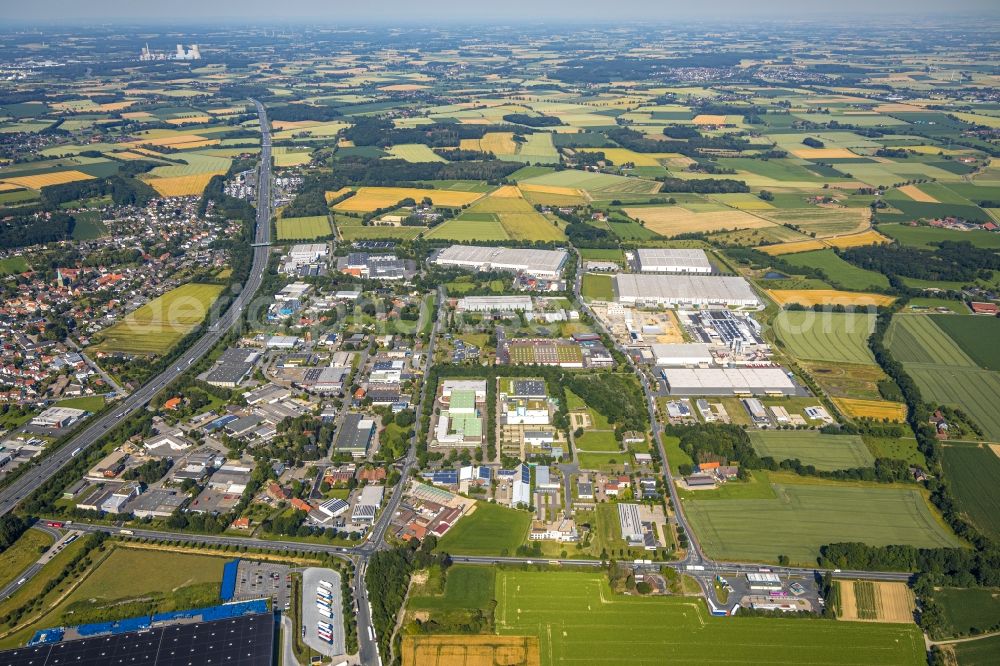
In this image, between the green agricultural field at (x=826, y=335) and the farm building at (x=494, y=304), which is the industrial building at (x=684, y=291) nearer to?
the green agricultural field at (x=826, y=335)

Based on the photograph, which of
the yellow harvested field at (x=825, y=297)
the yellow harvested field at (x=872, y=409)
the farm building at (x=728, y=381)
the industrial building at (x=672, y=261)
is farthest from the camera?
the industrial building at (x=672, y=261)

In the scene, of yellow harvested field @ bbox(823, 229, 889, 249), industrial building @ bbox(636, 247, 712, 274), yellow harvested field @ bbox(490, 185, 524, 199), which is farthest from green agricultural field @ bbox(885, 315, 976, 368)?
yellow harvested field @ bbox(490, 185, 524, 199)

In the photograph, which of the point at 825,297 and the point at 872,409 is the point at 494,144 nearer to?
the point at 825,297

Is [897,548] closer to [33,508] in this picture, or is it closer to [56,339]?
[33,508]

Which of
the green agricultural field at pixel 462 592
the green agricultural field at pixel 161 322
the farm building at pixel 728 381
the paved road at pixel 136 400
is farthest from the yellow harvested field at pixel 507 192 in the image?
the green agricultural field at pixel 462 592

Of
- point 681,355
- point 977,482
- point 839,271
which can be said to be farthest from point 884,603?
point 839,271

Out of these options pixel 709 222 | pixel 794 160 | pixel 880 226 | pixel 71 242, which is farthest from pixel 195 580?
pixel 794 160
